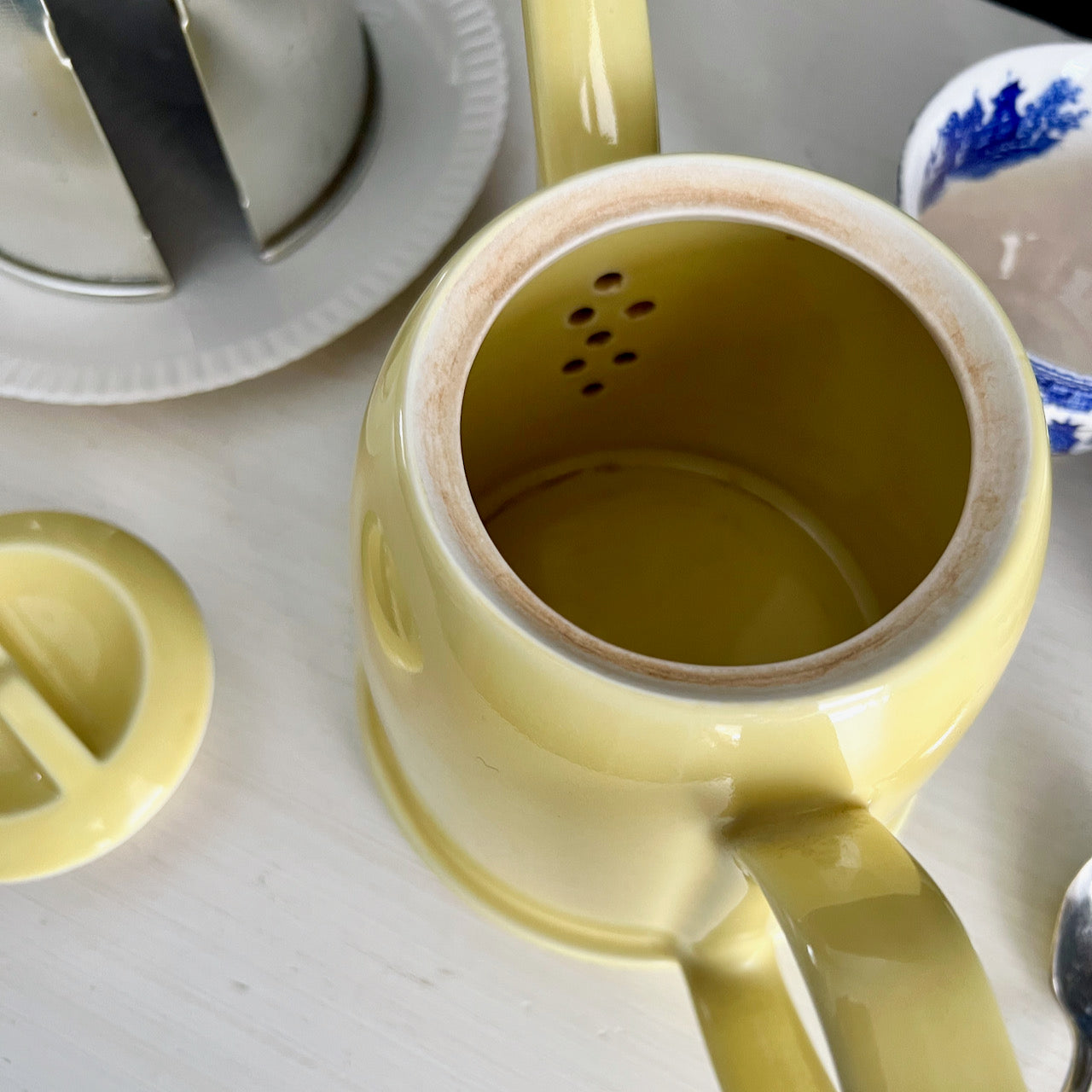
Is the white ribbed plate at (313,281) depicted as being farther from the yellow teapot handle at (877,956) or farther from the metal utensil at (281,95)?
the yellow teapot handle at (877,956)

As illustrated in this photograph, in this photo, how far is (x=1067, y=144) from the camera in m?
0.36

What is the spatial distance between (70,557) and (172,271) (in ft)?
0.37

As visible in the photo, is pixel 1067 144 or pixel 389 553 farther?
pixel 1067 144

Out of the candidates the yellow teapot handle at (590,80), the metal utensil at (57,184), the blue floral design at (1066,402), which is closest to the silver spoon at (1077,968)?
the blue floral design at (1066,402)

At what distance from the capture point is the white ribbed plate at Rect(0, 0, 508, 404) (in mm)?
320

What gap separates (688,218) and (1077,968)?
0.70 ft

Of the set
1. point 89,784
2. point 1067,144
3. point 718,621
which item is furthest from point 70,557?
point 1067,144

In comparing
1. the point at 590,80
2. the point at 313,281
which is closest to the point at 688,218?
the point at 590,80

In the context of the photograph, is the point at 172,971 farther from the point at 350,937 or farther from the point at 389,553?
the point at 389,553

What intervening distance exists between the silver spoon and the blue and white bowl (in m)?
0.12

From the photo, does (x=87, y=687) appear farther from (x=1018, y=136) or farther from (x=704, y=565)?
(x=1018, y=136)

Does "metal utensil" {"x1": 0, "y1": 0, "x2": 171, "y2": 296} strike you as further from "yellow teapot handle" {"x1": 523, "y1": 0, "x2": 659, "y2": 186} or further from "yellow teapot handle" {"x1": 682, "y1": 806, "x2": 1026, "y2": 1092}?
"yellow teapot handle" {"x1": 682, "y1": 806, "x2": 1026, "y2": 1092}

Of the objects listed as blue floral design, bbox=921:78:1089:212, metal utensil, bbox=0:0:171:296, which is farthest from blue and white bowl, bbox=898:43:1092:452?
metal utensil, bbox=0:0:171:296

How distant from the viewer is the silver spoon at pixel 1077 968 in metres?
0.26
